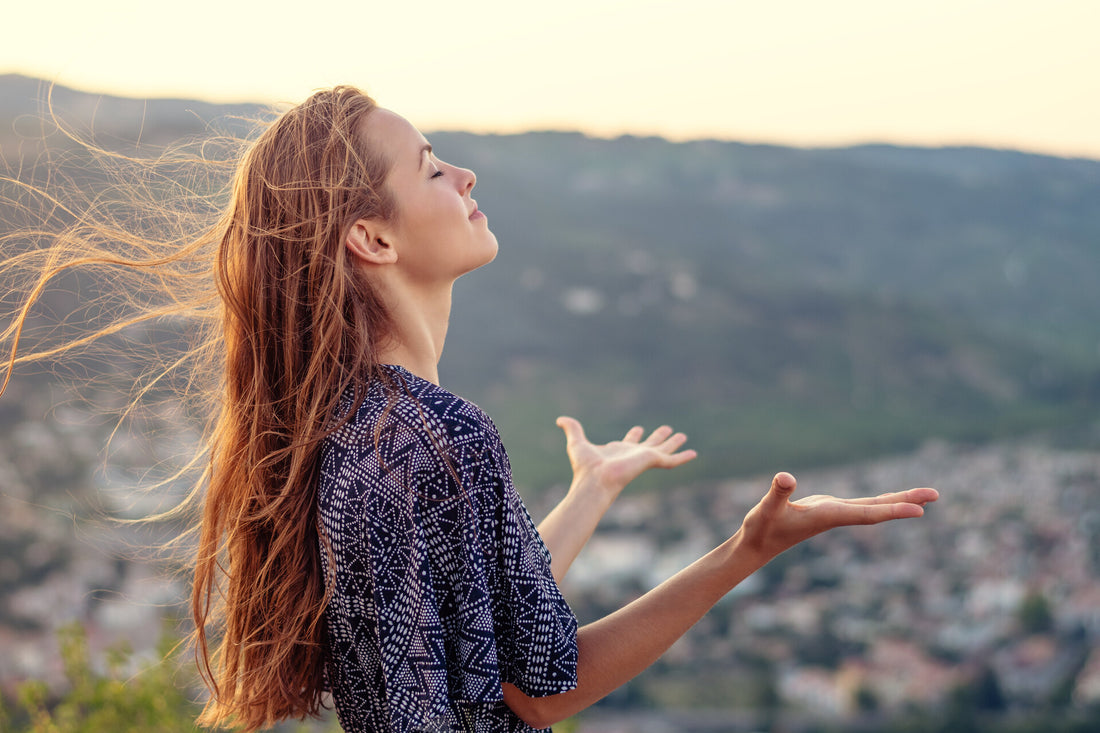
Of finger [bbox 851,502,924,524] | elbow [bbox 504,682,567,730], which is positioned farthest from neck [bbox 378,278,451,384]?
finger [bbox 851,502,924,524]

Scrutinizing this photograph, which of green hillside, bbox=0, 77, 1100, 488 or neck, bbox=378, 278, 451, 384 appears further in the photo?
green hillside, bbox=0, 77, 1100, 488

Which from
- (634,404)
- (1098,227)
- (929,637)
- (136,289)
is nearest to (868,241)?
(1098,227)

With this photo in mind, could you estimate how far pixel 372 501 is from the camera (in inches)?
48.6

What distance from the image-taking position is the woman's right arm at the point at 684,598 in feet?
4.18

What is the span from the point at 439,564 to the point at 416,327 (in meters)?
0.41

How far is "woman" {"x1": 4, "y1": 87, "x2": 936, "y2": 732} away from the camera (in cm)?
123

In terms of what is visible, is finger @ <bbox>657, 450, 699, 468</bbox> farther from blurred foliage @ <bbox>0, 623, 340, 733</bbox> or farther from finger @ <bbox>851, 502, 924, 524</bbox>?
→ blurred foliage @ <bbox>0, 623, 340, 733</bbox>

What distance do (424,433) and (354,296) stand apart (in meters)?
0.29

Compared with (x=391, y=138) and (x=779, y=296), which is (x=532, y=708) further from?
(x=779, y=296)

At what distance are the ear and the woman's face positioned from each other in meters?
0.01

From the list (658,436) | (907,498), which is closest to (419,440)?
(907,498)

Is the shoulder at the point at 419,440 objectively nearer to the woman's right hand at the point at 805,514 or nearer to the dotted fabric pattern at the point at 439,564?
the dotted fabric pattern at the point at 439,564

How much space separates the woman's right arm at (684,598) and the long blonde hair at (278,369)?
0.38 meters

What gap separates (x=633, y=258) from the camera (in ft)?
233
